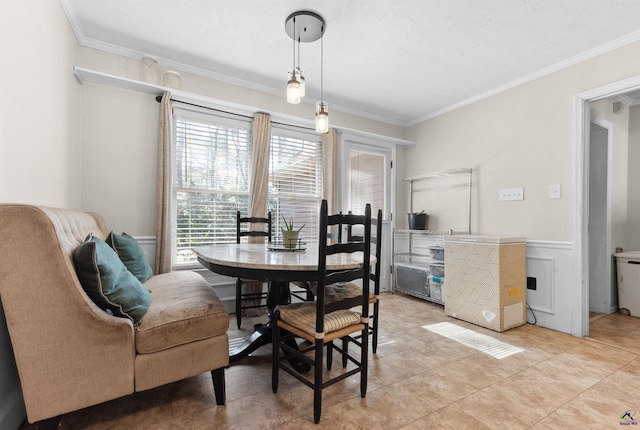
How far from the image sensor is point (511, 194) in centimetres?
320

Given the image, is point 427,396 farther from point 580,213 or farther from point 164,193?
point 164,193

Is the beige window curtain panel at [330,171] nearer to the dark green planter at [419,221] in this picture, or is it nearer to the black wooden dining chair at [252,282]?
the black wooden dining chair at [252,282]

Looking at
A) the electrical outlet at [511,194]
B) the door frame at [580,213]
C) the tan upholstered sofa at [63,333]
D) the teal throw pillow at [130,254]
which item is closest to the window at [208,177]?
the teal throw pillow at [130,254]

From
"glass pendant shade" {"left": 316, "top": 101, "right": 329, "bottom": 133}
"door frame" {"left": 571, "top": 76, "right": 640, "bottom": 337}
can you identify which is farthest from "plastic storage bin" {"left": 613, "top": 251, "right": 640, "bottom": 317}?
"glass pendant shade" {"left": 316, "top": 101, "right": 329, "bottom": 133}

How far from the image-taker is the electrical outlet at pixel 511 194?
3123 millimetres

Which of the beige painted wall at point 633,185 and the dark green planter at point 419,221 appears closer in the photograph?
the beige painted wall at point 633,185

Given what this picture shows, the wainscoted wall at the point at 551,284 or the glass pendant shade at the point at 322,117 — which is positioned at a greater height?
the glass pendant shade at the point at 322,117

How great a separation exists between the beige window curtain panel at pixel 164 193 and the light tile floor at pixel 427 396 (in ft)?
4.25

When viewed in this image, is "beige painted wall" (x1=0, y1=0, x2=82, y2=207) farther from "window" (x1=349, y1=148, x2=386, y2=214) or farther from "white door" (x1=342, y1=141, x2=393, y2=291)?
"window" (x1=349, y1=148, x2=386, y2=214)

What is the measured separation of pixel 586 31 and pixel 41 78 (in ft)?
12.8

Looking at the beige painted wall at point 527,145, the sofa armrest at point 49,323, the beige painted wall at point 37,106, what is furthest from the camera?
the beige painted wall at point 527,145

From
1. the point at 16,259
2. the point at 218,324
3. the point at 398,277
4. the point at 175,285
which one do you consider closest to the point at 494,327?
the point at 398,277

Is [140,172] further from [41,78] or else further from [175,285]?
[175,285]

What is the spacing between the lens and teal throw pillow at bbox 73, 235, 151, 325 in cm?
130
